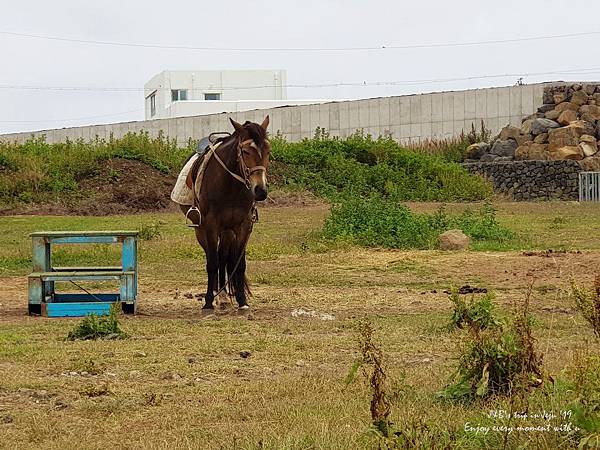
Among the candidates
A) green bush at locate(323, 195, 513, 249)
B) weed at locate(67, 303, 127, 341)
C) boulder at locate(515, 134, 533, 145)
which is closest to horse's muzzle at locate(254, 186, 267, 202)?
weed at locate(67, 303, 127, 341)

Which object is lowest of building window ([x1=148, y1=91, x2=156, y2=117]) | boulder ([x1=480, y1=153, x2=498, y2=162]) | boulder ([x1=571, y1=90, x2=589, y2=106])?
boulder ([x1=480, y1=153, x2=498, y2=162])

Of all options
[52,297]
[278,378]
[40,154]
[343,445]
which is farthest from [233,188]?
[40,154]

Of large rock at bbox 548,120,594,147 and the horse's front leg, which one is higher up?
large rock at bbox 548,120,594,147

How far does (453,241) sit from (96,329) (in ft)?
31.0

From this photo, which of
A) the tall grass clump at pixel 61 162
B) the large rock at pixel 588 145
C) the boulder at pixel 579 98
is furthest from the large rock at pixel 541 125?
the tall grass clump at pixel 61 162

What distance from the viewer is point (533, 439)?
4664mm

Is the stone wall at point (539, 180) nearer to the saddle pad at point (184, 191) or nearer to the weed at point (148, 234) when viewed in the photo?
the weed at point (148, 234)

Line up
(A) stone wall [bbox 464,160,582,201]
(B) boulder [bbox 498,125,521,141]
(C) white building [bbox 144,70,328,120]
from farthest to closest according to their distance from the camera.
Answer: (C) white building [bbox 144,70,328,120] → (B) boulder [bbox 498,125,521,141] → (A) stone wall [bbox 464,160,582,201]

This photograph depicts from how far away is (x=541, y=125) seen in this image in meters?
34.0

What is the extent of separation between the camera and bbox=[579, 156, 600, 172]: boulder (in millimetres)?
32625

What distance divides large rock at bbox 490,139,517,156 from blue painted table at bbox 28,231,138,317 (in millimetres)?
24501

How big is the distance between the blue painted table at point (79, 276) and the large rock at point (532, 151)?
24.0 meters

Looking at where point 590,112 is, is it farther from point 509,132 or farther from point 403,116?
point 403,116

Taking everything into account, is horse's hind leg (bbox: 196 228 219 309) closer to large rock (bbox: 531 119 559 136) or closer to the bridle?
the bridle
